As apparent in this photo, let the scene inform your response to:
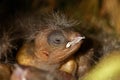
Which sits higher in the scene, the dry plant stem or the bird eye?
the bird eye

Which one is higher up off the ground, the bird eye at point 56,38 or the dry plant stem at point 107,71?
the bird eye at point 56,38

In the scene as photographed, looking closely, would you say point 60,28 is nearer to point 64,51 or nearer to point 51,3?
point 64,51

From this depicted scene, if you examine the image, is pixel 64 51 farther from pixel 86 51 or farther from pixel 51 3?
pixel 51 3

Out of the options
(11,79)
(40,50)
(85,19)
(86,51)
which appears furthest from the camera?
(85,19)

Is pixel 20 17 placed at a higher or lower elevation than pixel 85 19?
higher

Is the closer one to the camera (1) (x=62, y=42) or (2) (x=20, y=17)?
(1) (x=62, y=42)

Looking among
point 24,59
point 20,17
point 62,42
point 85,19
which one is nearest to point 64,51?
point 62,42

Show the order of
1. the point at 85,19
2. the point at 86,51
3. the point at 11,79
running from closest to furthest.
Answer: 1. the point at 11,79
2. the point at 86,51
3. the point at 85,19
